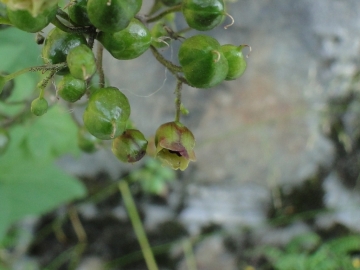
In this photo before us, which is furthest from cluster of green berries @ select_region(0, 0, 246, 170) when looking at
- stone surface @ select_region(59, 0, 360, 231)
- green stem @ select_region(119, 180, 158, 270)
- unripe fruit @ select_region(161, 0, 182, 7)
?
stone surface @ select_region(59, 0, 360, 231)

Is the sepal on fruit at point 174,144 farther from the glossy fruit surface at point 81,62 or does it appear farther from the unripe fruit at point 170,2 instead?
the unripe fruit at point 170,2

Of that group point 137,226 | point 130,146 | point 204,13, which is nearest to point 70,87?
point 130,146

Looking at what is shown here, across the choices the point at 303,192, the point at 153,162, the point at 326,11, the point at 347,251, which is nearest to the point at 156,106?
the point at 153,162

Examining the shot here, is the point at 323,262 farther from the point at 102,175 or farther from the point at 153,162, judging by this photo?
the point at 102,175

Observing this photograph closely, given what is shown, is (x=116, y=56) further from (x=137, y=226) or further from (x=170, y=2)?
(x=137, y=226)

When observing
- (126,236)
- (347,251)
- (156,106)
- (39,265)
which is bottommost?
(39,265)

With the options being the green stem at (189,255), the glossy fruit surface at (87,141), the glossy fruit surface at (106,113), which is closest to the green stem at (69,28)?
the glossy fruit surface at (106,113)

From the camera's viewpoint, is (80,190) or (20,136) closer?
(20,136)
